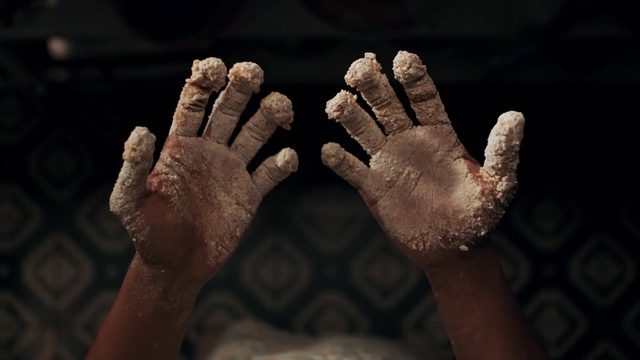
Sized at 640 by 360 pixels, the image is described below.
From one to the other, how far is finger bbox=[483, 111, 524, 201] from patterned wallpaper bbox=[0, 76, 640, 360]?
0.49m

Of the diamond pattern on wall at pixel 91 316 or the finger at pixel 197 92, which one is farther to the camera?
the diamond pattern on wall at pixel 91 316

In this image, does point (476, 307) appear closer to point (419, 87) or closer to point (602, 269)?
point (419, 87)

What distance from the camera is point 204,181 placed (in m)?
1.05

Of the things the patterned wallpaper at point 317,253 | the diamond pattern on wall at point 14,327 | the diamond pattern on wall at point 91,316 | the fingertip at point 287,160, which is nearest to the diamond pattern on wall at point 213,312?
the patterned wallpaper at point 317,253

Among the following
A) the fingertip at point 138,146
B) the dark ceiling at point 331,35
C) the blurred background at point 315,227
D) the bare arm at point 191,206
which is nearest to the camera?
the fingertip at point 138,146

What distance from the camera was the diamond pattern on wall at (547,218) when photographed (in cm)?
149

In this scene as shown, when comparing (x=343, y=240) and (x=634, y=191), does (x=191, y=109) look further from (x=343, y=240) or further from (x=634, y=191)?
(x=634, y=191)

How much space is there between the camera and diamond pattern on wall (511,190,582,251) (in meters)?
1.49

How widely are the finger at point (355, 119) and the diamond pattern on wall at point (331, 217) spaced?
0.39m

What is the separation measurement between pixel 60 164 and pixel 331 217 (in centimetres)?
53

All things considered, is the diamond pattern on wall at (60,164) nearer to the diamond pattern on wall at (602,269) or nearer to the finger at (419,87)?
the finger at (419,87)

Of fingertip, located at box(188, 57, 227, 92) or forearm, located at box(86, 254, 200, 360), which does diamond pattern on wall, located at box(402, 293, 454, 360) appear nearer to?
forearm, located at box(86, 254, 200, 360)

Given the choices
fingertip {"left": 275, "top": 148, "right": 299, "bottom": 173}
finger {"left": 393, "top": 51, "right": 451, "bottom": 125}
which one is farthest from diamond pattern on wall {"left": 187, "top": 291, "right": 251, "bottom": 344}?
finger {"left": 393, "top": 51, "right": 451, "bottom": 125}

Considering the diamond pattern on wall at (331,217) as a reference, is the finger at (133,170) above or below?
above
